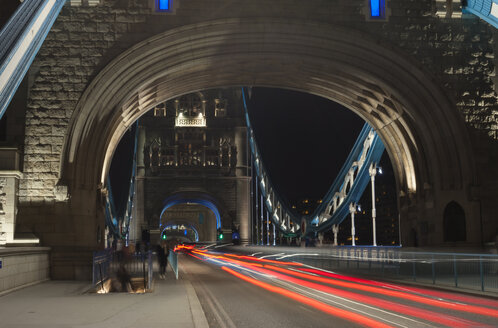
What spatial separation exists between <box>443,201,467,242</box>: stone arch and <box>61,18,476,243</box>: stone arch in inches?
27.3

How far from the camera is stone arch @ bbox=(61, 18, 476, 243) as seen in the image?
1991 cm

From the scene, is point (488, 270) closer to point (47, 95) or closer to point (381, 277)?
point (381, 277)

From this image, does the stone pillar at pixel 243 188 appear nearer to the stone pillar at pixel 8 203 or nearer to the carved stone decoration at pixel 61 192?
the carved stone decoration at pixel 61 192

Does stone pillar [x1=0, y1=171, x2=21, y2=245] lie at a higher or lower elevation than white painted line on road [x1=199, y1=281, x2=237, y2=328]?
higher

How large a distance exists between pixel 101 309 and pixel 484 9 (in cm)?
1440

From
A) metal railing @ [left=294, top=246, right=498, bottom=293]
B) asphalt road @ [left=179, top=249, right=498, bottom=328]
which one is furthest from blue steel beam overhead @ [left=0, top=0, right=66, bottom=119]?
metal railing @ [left=294, top=246, right=498, bottom=293]

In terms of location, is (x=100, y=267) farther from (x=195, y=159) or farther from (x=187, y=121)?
(x=187, y=121)

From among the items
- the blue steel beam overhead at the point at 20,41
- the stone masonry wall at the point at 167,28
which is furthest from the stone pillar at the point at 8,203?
the blue steel beam overhead at the point at 20,41

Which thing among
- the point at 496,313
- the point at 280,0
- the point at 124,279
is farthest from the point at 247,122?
the point at 496,313

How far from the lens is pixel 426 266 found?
15.8 metres

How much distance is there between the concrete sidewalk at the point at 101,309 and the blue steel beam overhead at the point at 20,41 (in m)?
2.95

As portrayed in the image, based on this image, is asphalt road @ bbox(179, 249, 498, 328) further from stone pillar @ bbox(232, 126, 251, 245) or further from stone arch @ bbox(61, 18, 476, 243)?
stone pillar @ bbox(232, 126, 251, 245)

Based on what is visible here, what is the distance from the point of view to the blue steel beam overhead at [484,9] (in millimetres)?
17469

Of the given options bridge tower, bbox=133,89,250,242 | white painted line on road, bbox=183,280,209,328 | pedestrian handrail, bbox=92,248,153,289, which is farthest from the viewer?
bridge tower, bbox=133,89,250,242
